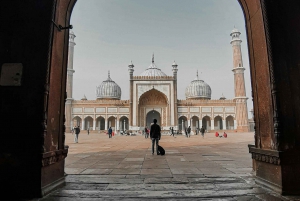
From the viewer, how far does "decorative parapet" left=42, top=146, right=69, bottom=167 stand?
8.19ft

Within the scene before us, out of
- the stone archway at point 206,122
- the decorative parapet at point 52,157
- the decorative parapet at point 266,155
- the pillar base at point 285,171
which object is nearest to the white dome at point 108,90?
the stone archway at point 206,122

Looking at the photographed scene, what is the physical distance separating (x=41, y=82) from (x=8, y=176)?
1.08 meters

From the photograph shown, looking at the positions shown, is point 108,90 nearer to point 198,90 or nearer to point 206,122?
point 198,90

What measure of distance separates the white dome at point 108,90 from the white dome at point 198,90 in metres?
13.2

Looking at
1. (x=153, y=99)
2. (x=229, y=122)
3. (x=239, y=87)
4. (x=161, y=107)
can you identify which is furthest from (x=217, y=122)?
(x=153, y=99)

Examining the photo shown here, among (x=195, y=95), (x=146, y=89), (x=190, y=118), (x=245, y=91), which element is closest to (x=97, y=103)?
(x=146, y=89)

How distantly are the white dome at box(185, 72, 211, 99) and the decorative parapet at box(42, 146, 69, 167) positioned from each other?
39324 millimetres

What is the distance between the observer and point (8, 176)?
2.41m

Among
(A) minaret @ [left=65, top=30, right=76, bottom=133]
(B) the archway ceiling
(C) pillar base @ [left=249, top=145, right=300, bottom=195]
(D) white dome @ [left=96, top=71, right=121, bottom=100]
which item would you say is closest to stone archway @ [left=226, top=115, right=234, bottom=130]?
(B) the archway ceiling

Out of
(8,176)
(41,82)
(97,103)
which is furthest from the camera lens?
(97,103)

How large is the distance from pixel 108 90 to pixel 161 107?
11165 millimetres

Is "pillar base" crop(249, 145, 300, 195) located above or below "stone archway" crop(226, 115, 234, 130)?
below

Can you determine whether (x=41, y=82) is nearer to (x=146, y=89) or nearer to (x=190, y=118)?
(x=146, y=89)

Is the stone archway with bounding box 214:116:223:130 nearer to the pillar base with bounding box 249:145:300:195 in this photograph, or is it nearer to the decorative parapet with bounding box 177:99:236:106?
the decorative parapet with bounding box 177:99:236:106
